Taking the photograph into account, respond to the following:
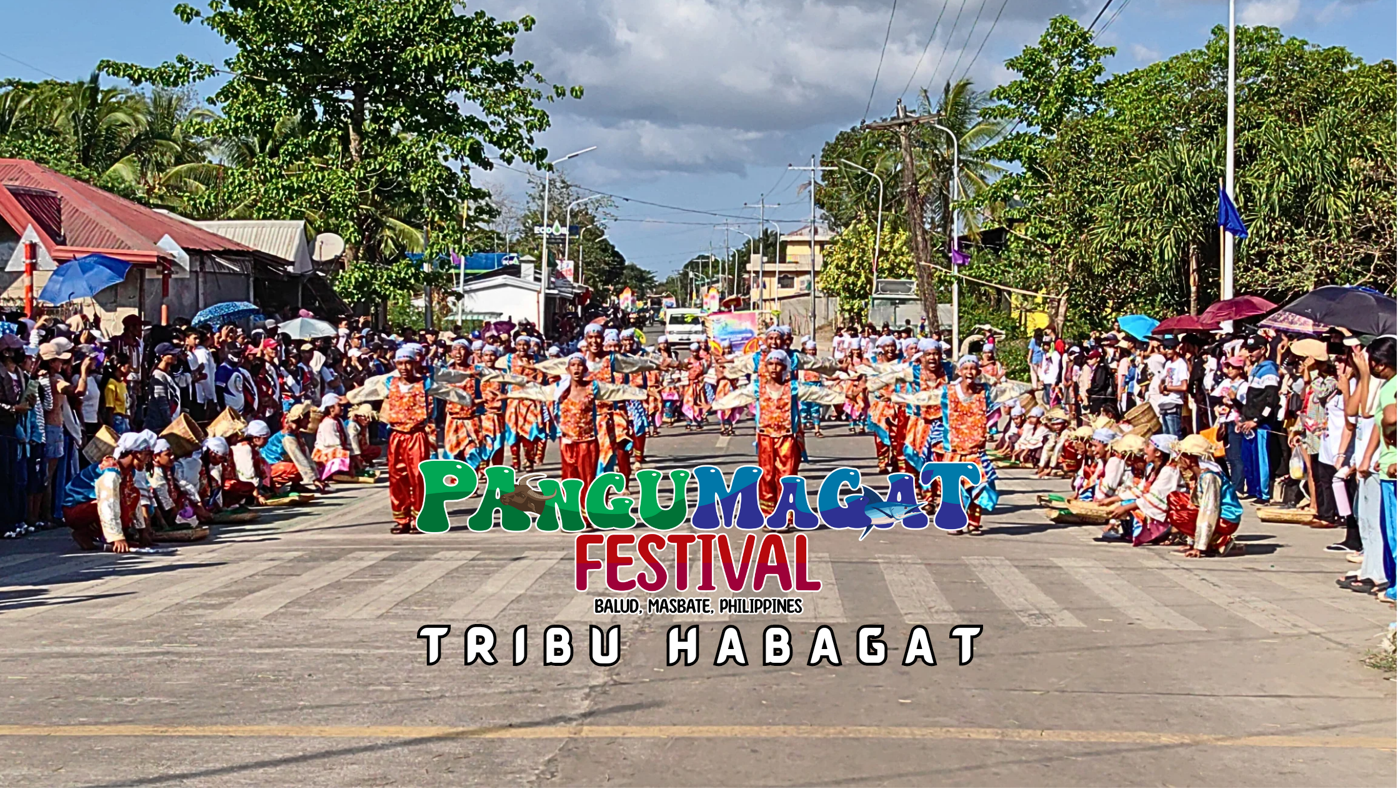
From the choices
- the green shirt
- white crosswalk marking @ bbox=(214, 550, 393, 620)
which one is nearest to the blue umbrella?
white crosswalk marking @ bbox=(214, 550, 393, 620)

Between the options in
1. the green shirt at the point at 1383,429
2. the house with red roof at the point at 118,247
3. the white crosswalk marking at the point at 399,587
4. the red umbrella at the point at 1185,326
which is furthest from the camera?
the house with red roof at the point at 118,247

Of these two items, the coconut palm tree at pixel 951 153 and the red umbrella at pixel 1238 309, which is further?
the coconut palm tree at pixel 951 153

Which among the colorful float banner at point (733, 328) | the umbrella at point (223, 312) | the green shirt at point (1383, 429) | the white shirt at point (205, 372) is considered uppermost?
the colorful float banner at point (733, 328)

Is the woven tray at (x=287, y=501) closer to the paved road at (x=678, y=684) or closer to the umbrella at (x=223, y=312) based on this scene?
the paved road at (x=678, y=684)

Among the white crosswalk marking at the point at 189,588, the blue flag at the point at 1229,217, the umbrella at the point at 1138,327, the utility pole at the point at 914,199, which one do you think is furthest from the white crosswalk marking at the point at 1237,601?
the utility pole at the point at 914,199

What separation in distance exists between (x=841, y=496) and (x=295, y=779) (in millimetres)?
11102

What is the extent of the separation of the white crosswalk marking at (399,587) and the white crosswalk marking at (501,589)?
472 mm

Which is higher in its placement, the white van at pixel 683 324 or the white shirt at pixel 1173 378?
the white van at pixel 683 324

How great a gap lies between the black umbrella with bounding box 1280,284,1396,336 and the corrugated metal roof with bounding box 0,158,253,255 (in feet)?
52.6

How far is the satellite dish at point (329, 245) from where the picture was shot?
108ft

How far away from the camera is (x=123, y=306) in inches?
1025

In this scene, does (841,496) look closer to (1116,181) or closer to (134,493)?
(134,493)

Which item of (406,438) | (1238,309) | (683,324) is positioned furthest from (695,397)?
(683,324)

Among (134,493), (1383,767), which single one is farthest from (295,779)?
(134,493)
